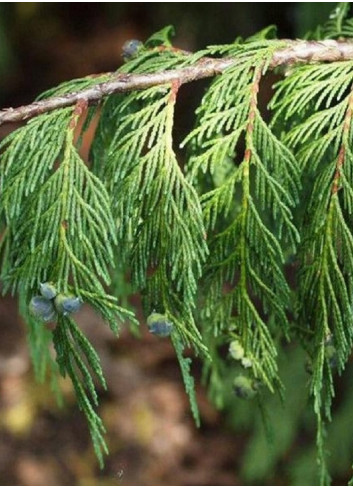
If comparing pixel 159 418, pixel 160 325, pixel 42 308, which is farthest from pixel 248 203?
pixel 159 418

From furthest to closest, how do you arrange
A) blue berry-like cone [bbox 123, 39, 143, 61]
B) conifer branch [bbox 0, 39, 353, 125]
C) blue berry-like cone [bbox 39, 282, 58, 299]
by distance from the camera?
blue berry-like cone [bbox 123, 39, 143, 61]
conifer branch [bbox 0, 39, 353, 125]
blue berry-like cone [bbox 39, 282, 58, 299]

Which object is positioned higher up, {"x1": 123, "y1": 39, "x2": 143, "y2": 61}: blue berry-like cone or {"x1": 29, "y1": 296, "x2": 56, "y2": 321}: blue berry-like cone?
{"x1": 123, "y1": 39, "x2": 143, "y2": 61}: blue berry-like cone

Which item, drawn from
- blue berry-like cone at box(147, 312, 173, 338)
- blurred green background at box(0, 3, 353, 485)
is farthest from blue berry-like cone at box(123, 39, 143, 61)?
blurred green background at box(0, 3, 353, 485)

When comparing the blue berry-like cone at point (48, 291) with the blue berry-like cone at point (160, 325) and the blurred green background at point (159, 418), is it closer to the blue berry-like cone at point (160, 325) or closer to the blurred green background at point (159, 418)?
the blue berry-like cone at point (160, 325)

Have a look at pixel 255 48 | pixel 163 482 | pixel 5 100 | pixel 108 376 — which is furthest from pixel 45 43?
pixel 255 48

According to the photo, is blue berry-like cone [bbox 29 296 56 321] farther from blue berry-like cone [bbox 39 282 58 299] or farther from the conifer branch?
the conifer branch

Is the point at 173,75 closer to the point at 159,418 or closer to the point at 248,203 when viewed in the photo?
the point at 248,203

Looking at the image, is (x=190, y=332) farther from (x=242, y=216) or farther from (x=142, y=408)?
(x=142, y=408)
